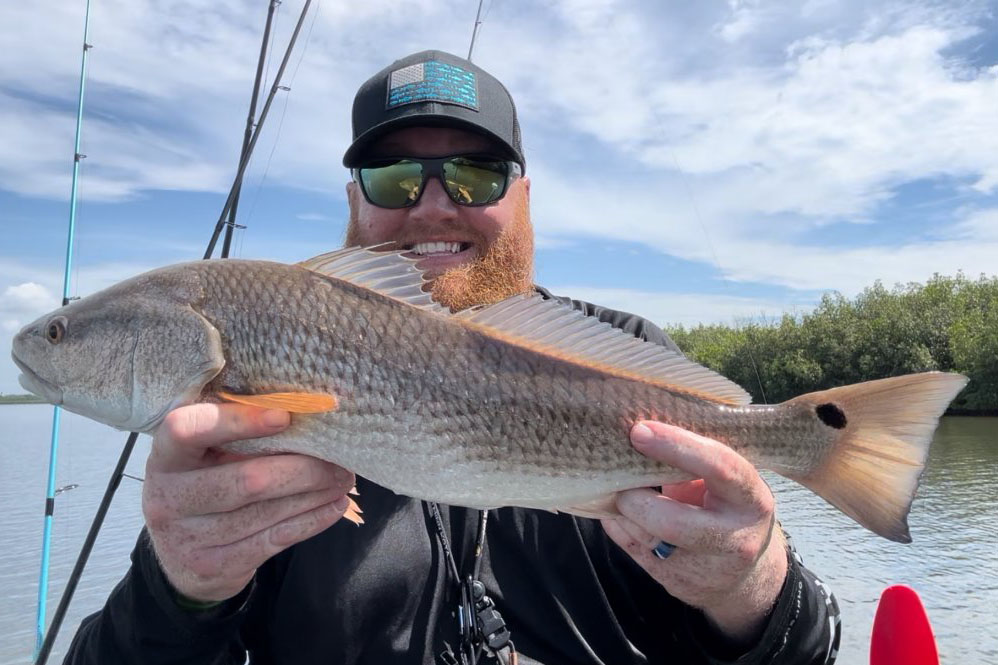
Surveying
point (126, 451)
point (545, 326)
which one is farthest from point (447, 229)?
point (126, 451)

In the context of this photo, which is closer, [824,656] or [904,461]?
[904,461]

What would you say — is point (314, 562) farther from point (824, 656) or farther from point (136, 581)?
point (824, 656)

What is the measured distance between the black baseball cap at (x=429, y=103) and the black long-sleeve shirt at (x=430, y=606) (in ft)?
6.41

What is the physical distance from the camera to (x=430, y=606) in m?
2.79

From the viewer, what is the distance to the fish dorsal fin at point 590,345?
2396 mm

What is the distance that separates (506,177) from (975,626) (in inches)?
462

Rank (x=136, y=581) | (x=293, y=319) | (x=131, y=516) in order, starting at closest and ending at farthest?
1. (x=293, y=319)
2. (x=136, y=581)
3. (x=131, y=516)

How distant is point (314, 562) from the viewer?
2.80 meters

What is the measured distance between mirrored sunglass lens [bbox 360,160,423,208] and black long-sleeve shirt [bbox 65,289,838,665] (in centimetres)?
164

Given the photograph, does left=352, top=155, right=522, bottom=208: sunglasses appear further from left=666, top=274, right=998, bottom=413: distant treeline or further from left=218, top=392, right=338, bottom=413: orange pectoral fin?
left=666, top=274, right=998, bottom=413: distant treeline

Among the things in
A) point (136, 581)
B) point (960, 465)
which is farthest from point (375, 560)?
point (960, 465)

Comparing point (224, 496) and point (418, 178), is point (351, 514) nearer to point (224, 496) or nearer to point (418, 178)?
point (224, 496)

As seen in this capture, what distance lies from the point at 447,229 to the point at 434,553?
6.17ft

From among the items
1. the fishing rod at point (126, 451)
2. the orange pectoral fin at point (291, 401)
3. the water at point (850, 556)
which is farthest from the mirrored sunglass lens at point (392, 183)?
the water at point (850, 556)
